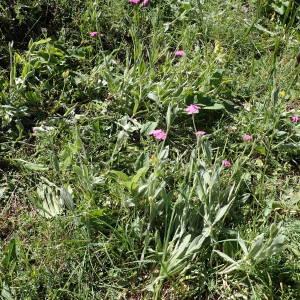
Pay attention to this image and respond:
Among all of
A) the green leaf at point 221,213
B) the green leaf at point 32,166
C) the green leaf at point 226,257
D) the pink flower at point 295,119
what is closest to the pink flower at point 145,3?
the pink flower at point 295,119

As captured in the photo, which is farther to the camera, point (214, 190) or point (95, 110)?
point (95, 110)

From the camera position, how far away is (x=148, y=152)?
234 cm

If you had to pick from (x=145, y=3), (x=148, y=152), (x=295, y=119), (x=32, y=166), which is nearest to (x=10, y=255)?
(x=32, y=166)

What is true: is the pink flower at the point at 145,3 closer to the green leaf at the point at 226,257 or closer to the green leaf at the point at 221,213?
A: the green leaf at the point at 221,213

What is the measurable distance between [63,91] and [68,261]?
1.01 metres

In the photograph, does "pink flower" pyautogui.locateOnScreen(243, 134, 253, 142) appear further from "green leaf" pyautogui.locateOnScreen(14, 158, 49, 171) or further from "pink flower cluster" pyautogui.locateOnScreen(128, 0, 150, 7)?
"pink flower cluster" pyautogui.locateOnScreen(128, 0, 150, 7)

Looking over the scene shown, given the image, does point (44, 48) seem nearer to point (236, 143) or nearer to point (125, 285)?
point (236, 143)

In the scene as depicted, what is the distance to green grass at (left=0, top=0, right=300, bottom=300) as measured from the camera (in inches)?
78.5

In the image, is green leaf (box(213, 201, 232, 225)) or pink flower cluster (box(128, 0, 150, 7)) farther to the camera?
pink flower cluster (box(128, 0, 150, 7))

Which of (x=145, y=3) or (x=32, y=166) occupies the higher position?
(x=145, y=3)

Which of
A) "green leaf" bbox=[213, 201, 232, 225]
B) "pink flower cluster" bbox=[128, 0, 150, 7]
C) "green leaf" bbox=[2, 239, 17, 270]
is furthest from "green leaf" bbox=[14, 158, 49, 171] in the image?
"pink flower cluster" bbox=[128, 0, 150, 7]

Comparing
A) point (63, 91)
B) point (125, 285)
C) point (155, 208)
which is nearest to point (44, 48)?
point (63, 91)

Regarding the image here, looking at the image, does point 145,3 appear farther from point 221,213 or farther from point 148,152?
point 221,213

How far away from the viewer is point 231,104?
2.71 meters
